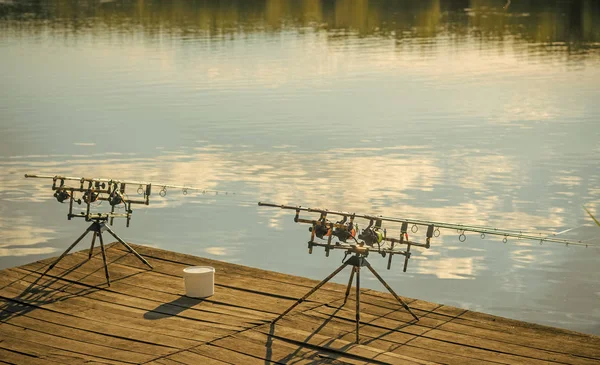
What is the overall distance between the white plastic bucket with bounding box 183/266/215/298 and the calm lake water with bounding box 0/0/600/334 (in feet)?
8.90

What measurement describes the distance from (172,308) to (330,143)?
11.3m

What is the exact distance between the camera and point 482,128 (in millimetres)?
21609

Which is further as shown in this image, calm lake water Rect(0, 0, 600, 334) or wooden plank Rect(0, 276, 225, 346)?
calm lake water Rect(0, 0, 600, 334)

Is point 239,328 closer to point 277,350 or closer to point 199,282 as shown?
point 277,350

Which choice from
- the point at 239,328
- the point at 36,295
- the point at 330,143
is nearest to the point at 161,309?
the point at 239,328

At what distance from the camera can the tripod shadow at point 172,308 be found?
8320 millimetres

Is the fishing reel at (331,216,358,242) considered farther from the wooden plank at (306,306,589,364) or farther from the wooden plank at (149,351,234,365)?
the wooden plank at (149,351,234,365)

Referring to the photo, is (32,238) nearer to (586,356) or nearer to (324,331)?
(324,331)

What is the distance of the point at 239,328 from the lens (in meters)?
7.98

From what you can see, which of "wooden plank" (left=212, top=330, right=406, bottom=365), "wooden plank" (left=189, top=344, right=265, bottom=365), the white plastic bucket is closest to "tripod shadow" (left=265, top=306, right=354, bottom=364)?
"wooden plank" (left=212, top=330, right=406, bottom=365)

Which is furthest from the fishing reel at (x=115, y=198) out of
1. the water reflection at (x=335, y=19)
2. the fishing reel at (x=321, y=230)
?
the water reflection at (x=335, y=19)

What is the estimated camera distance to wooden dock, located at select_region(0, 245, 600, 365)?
24.3 ft

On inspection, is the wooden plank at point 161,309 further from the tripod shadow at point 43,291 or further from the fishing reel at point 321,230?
the fishing reel at point 321,230

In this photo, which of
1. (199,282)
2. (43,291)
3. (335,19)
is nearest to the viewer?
(199,282)
